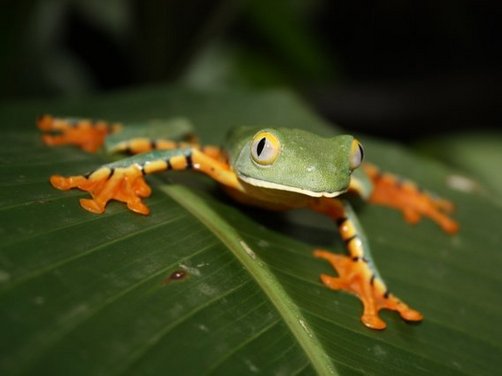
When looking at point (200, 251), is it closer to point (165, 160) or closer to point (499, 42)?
point (165, 160)

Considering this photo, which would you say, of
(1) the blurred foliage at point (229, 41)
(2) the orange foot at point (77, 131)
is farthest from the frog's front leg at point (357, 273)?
(1) the blurred foliage at point (229, 41)

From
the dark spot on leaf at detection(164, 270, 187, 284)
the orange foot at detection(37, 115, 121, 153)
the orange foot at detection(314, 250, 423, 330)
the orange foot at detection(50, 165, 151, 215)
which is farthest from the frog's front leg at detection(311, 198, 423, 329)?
the orange foot at detection(37, 115, 121, 153)

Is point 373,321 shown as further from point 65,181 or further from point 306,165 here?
point 65,181

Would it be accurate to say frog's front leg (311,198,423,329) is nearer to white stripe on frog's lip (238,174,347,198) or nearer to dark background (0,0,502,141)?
white stripe on frog's lip (238,174,347,198)

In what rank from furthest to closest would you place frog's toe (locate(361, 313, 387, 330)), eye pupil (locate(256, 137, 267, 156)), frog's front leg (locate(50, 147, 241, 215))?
eye pupil (locate(256, 137, 267, 156)) < frog's front leg (locate(50, 147, 241, 215)) < frog's toe (locate(361, 313, 387, 330))

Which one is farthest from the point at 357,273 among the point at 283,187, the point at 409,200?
the point at 409,200

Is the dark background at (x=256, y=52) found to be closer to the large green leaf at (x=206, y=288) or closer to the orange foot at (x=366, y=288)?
the large green leaf at (x=206, y=288)

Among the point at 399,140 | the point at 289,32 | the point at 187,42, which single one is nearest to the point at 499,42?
the point at 399,140
